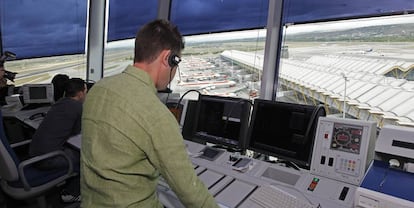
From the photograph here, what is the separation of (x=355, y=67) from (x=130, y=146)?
198cm

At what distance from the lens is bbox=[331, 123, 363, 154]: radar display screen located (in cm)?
144

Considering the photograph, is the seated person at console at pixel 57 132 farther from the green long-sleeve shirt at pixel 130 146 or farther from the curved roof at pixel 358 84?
the curved roof at pixel 358 84

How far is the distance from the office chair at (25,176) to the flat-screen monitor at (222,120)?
1.08 m

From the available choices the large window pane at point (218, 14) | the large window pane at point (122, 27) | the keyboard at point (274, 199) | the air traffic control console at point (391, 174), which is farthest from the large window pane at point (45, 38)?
the air traffic control console at point (391, 174)

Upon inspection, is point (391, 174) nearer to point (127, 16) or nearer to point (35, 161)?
point (35, 161)

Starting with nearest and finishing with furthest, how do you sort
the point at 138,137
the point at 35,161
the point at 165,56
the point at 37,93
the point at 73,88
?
1. the point at 138,137
2. the point at 165,56
3. the point at 35,161
4. the point at 73,88
5. the point at 37,93

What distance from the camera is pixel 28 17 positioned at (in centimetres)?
401

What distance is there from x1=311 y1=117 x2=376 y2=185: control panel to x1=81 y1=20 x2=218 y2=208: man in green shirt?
770 millimetres

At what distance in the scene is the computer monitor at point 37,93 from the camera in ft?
11.0

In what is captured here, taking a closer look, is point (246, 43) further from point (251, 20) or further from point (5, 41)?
point (5, 41)

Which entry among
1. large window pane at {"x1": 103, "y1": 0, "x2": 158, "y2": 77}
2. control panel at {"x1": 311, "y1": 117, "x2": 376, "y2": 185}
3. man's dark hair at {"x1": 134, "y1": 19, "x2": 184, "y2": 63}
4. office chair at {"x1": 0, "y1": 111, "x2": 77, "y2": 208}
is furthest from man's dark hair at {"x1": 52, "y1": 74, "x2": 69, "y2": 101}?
control panel at {"x1": 311, "y1": 117, "x2": 376, "y2": 185}

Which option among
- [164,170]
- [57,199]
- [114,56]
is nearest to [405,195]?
[164,170]

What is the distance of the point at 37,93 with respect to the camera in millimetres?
3406

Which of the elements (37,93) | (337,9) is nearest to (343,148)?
(337,9)
